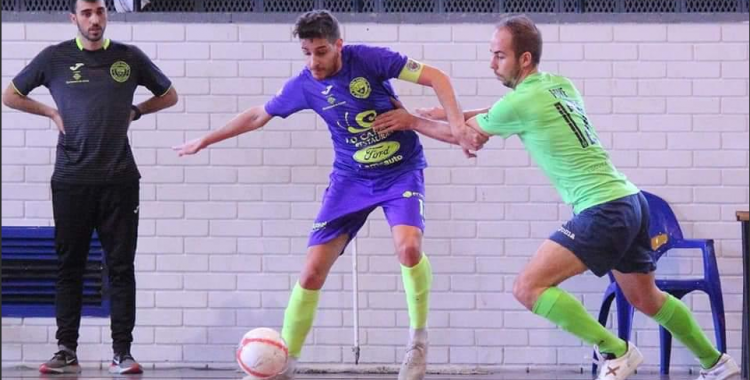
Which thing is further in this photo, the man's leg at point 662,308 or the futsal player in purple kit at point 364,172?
the futsal player in purple kit at point 364,172

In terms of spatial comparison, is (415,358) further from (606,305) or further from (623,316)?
(606,305)

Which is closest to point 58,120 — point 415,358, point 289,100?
point 289,100

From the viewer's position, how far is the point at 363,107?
557cm

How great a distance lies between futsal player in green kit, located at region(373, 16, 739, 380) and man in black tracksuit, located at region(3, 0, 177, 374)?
231 cm

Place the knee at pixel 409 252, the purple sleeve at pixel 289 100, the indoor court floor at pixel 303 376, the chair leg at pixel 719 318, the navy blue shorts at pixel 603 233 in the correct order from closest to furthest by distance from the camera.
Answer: the navy blue shorts at pixel 603 233 → the knee at pixel 409 252 → the purple sleeve at pixel 289 100 → the chair leg at pixel 719 318 → the indoor court floor at pixel 303 376

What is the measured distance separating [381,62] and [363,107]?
25 centimetres

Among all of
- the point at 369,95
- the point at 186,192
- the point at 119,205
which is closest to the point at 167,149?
the point at 186,192

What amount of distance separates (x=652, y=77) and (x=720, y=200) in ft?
2.86

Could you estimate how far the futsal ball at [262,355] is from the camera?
524cm

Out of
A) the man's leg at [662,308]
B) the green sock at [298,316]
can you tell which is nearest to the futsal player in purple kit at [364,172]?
the green sock at [298,316]

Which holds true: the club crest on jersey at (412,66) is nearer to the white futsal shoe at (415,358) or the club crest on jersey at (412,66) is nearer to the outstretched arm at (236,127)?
the outstretched arm at (236,127)

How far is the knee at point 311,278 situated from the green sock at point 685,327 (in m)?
1.61

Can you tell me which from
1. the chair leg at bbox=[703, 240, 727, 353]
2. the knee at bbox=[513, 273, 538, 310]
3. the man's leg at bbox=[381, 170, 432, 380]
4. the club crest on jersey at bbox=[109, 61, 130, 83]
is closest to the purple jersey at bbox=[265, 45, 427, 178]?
the man's leg at bbox=[381, 170, 432, 380]

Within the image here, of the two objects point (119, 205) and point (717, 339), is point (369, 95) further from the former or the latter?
point (717, 339)
